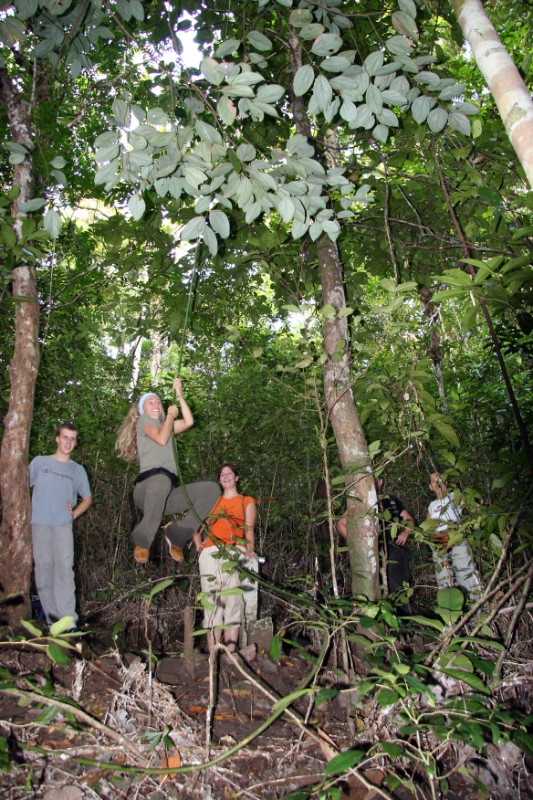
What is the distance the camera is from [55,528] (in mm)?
4016

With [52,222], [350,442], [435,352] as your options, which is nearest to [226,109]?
[52,222]

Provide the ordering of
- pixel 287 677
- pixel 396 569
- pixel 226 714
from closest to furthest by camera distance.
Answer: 1. pixel 226 714
2. pixel 287 677
3. pixel 396 569

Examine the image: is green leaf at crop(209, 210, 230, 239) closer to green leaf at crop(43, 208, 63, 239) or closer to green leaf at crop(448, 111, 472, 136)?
green leaf at crop(43, 208, 63, 239)

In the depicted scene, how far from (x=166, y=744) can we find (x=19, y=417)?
2.91 meters

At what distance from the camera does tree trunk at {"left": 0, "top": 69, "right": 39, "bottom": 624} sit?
3.80 meters

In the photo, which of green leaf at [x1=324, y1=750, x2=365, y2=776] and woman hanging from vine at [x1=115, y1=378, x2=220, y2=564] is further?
woman hanging from vine at [x1=115, y1=378, x2=220, y2=564]

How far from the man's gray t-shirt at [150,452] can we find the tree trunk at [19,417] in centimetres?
84

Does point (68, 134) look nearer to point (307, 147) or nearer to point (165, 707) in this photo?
point (307, 147)

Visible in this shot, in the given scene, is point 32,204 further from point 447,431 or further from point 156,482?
point 156,482

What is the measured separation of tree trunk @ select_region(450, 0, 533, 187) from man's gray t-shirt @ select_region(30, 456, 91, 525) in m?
3.74

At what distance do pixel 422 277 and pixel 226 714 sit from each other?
3.96 metres

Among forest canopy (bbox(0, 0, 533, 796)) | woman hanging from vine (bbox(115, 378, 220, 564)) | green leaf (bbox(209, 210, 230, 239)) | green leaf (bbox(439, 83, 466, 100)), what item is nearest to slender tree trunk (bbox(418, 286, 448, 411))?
forest canopy (bbox(0, 0, 533, 796))

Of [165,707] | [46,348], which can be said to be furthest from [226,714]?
[46,348]

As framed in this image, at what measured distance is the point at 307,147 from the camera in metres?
2.09
